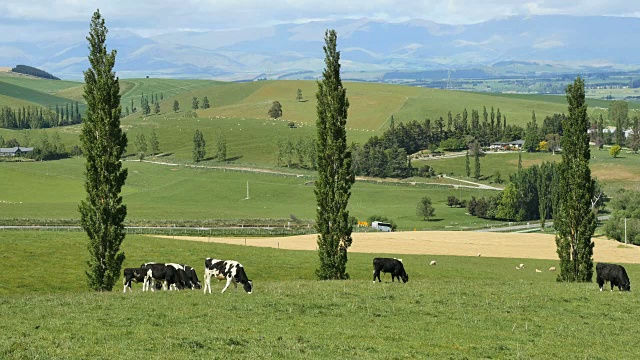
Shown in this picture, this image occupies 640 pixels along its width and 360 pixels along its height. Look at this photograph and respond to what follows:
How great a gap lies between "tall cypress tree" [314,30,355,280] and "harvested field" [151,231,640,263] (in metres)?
31.9

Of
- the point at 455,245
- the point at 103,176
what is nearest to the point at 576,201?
the point at 103,176

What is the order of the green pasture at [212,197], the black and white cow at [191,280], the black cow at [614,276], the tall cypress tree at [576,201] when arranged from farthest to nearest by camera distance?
1. the green pasture at [212,197]
2. the tall cypress tree at [576,201]
3. the black and white cow at [191,280]
4. the black cow at [614,276]

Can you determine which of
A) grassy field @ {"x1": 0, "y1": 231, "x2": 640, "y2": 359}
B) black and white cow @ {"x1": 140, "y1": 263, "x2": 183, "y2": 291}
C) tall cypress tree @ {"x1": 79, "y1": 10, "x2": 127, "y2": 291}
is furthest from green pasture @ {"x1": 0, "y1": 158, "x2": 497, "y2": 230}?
grassy field @ {"x1": 0, "y1": 231, "x2": 640, "y2": 359}

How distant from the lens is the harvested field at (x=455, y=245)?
87688mm

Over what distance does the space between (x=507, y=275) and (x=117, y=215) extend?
32.5 metres

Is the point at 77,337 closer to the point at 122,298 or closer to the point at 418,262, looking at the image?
the point at 122,298

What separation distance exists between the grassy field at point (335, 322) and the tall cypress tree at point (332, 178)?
623cm

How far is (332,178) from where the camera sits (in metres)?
54.2

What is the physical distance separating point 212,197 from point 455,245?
8360cm

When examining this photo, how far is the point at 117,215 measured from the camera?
48.2 metres

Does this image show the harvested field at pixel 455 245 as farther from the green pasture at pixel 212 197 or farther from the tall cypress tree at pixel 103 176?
the tall cypress tree at pixel 103 176

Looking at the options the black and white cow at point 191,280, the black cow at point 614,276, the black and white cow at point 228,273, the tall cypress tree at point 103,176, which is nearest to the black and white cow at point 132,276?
the tall cypress tree at point 103,176

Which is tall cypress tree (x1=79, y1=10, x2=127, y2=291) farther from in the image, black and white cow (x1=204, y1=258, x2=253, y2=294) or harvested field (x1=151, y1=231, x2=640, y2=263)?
harvested field (x1=151, y1=231, x2=640, y2=263)

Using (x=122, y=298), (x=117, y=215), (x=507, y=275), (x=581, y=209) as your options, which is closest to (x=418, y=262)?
(x=507, y=275)
